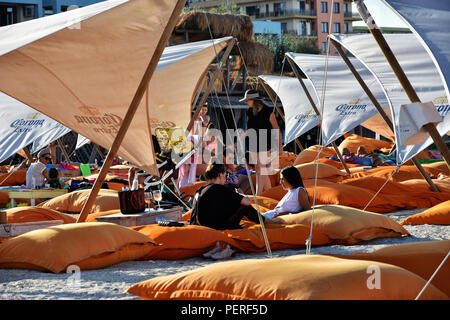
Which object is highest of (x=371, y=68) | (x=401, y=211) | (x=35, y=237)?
(x=371, y=68)

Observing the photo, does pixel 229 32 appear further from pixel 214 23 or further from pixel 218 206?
pixel 218 206

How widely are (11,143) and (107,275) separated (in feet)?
25.2

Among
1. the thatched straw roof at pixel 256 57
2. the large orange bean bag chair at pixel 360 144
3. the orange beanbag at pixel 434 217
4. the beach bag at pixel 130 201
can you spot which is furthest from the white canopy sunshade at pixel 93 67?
the thatched straw roof at pixel 256 57

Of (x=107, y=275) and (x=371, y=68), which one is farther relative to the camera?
(x=371, y=68)

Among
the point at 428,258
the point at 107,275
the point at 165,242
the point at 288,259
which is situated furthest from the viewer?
the point at 165,242

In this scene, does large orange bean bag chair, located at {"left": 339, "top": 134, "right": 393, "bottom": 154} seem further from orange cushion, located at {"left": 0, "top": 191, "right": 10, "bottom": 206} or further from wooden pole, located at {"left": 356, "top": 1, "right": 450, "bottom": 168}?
wooden pole, located at {"left": 356, "top": 1, "right": 450, "bottom": 168}

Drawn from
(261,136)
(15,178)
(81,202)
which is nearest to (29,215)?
(81,202)

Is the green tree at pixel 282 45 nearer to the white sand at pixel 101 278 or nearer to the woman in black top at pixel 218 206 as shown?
the woman in black top at pixel 218 206

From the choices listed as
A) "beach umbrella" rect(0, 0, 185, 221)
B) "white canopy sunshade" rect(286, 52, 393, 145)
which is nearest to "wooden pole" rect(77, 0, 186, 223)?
"beach umbrella" rect(0, 0, 185, 221)

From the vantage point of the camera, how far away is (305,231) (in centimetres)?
635

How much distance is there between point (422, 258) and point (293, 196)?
3.22 metres

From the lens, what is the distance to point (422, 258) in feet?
12.9
